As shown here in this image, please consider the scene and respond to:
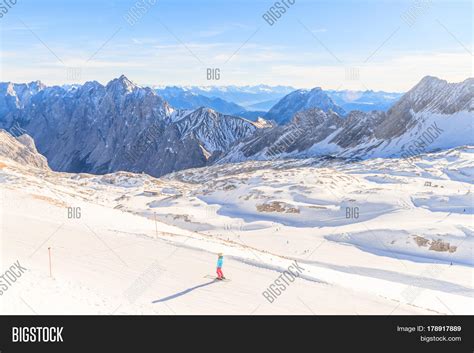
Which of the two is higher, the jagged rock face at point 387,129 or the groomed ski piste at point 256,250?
the jagged rock face at point 387,129


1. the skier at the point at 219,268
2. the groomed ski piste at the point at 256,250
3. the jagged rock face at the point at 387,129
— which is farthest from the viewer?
the jagged rock face at the point at 387,129

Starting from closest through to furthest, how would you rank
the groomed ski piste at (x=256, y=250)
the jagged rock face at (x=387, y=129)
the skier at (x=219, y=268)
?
the groomed ski piste at (x=256, y=250)
the skier at (x=219, y=268)
the jagged rock face at (x=387, y=129)

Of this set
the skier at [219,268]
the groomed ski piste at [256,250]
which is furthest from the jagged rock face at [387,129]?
the skier at [219,268]

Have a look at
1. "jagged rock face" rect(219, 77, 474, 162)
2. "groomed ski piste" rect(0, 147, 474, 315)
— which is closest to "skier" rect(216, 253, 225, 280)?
"groomed ski piste" rect(0, 147, 474, 315)

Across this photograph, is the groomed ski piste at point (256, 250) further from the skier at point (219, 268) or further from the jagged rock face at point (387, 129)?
the jagged rock face at point (387, 129)
